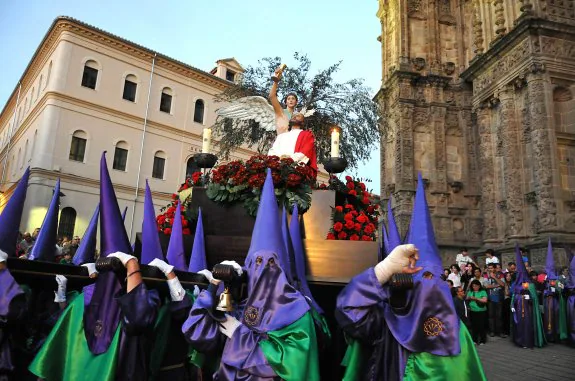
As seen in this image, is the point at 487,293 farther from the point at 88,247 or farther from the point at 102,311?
the point at 102,311

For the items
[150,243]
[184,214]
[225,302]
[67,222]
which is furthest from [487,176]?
[67,222]

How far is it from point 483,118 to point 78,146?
77.8 feet

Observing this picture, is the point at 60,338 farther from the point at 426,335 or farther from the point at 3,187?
the point at 3,187

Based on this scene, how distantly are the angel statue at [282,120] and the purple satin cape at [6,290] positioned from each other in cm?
391

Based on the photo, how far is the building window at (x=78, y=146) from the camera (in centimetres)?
2623

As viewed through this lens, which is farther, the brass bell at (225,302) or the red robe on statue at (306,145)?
the red robe on statue at (306,145)

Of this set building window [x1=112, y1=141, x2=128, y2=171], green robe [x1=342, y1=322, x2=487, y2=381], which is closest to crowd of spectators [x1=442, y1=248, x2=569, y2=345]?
green robe [x1=342, y1=322, x2=487, y2=381]

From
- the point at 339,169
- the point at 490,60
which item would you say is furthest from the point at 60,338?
the point at 490,60

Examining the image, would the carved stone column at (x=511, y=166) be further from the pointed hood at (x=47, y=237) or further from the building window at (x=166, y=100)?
the building window at (x=166, y=100)

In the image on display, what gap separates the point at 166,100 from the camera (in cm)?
3114

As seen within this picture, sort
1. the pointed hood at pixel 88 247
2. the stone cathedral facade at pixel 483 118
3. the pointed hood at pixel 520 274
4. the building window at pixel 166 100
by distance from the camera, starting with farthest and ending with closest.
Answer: the building window at pixel 166 100, the stone cathedral facade at pixel 483 118, the pointed hood at pixel 520 274, the pointed hood at pixel 88 247

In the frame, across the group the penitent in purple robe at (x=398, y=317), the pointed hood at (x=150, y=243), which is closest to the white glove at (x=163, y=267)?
the pointed hood at (x=150, y=243)

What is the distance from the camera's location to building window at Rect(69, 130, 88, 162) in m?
26.2

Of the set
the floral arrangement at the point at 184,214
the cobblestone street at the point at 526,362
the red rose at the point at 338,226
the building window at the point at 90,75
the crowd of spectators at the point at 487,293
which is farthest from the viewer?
the building window at the point at 90,75
